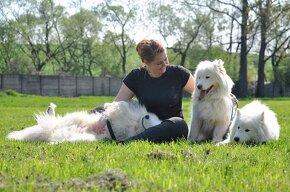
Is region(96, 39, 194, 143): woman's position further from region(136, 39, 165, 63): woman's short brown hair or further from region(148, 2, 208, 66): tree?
region(148, 2, 208, 66): tree

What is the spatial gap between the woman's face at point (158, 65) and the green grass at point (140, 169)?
174cm

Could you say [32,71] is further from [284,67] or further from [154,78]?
[154,78]

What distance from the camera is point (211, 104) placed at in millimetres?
7234

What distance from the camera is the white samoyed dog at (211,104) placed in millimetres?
7168

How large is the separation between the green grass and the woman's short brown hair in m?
1.73

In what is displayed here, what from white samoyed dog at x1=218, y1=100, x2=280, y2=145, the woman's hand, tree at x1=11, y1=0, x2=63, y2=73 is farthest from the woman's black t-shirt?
tree at x1=11, y1=0, x2=63, y2=73

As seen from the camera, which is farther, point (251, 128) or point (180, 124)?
point (251, 128)

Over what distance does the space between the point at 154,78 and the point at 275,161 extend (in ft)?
10.2

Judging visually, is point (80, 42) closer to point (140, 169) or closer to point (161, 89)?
point (161, 89)

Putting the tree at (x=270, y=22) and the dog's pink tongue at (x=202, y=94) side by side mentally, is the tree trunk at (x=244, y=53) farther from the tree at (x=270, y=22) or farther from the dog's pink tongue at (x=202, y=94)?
the dog's pink tongue at (x=202, y=94)

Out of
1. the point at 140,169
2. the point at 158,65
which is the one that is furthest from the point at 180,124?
the point at 140,169

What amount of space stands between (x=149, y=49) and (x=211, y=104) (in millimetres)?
1370

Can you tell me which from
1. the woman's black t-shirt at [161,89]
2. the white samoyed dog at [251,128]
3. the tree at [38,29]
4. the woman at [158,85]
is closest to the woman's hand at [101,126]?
the woman at [158,85]

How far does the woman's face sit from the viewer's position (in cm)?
698
